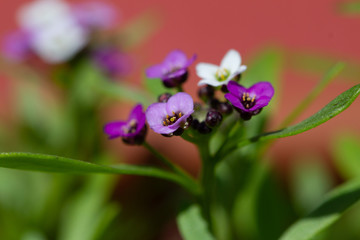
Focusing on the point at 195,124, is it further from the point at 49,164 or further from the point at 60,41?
the point at 60,41

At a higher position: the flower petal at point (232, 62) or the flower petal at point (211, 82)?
the flower petal at point (232, 62)

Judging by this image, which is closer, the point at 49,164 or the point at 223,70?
the point at 49,164

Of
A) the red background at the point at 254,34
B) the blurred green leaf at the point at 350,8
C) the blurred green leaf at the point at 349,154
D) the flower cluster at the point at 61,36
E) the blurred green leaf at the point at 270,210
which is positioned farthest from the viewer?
the red background at the point at 254,34

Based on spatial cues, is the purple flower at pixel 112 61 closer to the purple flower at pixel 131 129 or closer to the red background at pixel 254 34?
the red background at pixel 254 34

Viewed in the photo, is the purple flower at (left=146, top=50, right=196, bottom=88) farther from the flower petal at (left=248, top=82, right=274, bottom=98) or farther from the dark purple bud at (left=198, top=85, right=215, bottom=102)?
the flower petal at (left=248, top=82, right=274, bottom=98)

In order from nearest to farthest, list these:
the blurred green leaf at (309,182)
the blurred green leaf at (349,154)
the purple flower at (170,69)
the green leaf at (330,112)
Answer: the green leaf at (330,112) < the purple flower at (170,69) < the blurred green leaf at (349,154) < the blurred green leaf at (309,182)

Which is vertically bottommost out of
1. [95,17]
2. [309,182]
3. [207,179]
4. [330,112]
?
[309,182]

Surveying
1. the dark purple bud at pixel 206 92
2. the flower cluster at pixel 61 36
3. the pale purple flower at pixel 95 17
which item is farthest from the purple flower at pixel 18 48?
the dark purple bud at pixel 206 92

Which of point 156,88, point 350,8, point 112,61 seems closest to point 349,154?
point 350,8
